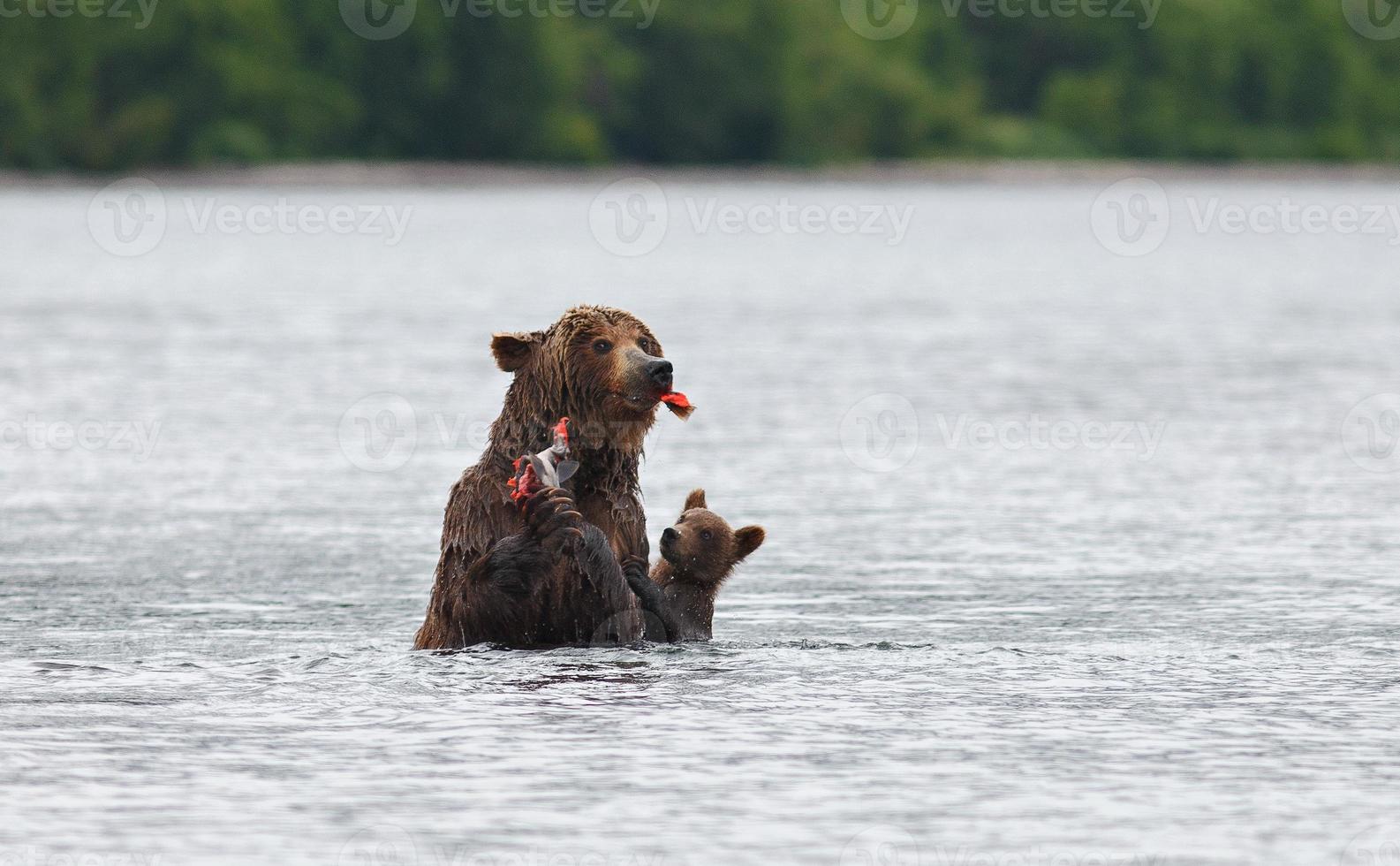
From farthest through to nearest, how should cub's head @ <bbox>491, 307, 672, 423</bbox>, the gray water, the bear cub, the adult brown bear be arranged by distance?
the bear cub < cub's head @ <bbox>491, 307, 672, 423</bbox> < the adult brown bear < the gray water

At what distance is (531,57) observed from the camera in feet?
365

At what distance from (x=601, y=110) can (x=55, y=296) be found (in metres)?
79.1

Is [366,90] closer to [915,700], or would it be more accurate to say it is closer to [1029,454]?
[1029,454]

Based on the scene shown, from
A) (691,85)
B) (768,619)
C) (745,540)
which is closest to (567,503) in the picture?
(745,540)

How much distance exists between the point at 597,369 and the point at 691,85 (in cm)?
11063

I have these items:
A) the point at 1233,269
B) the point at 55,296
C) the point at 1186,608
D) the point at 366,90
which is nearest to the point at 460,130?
the point at 366,90

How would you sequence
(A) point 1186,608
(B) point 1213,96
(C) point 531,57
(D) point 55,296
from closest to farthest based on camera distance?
(A) point 1186,608 → (D) point 55,296 → (C) point 531,57 → (B) point 1213,96

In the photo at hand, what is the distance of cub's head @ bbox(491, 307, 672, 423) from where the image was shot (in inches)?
383

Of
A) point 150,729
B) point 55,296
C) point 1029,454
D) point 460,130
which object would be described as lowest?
point 150,729

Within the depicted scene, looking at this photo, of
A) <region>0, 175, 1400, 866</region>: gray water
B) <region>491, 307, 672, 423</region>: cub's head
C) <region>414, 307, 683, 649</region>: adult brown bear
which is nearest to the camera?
<region>0, 175, 1400, 866</region>: gray water

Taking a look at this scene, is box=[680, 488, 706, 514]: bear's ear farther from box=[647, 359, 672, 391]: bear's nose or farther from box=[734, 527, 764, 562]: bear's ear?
box=[647, 359, 672, 391]: bear's nose

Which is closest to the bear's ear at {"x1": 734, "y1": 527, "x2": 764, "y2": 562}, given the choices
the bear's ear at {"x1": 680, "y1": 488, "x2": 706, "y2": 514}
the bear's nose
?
the bear's ear at {"x1": 680, "y1": 488, "x2": 706, "y2": 514}

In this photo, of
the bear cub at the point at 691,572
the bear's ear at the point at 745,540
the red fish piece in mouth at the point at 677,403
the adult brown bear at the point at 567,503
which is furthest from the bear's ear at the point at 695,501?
the red fish piece in mouth at the point at 677,403

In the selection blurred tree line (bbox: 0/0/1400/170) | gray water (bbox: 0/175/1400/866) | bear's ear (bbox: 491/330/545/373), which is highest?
blurred tree line (bbox: 0/0/1400/170)
